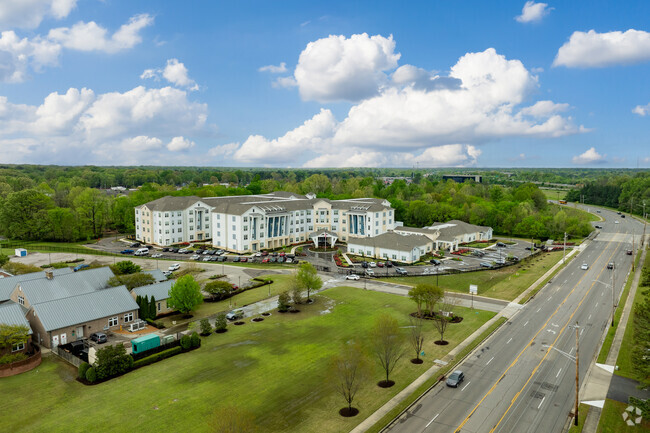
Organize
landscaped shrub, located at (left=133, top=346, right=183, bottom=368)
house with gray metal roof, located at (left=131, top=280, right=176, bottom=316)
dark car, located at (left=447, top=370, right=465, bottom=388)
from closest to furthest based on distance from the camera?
dark car, located at (left=447, top=370, right=465, bottom=388) → landscaped shrub, located at (left=133, top=346, right=183, bottom=368) → house with gray metal roof, located at (left=131, top=280, right=176, bottom=316)

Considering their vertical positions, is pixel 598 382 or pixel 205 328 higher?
pixel 205 328

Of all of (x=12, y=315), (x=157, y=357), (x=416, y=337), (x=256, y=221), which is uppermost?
(x=256, y=221)

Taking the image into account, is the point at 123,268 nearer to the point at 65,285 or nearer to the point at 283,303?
the point at 65,285

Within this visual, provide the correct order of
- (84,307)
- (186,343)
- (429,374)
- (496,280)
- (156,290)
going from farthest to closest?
(496,280) → (156,290) → (84,307) → (186,343) → (429,374)

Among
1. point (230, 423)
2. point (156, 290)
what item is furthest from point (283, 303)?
point (230, 423)

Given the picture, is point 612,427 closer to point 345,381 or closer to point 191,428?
point 345,381

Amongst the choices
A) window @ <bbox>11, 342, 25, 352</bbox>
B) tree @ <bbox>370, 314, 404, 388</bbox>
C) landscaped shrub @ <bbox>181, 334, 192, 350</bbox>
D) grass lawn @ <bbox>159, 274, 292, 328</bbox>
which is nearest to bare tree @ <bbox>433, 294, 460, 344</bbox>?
tree @ <bbox>370, 314, 404, 388</bbox>

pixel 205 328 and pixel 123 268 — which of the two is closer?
pixel 205 328

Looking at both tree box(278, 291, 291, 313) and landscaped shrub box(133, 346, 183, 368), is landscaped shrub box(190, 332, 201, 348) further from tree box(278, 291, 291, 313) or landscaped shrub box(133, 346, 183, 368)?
tree box(278, 291, 291, 313)
